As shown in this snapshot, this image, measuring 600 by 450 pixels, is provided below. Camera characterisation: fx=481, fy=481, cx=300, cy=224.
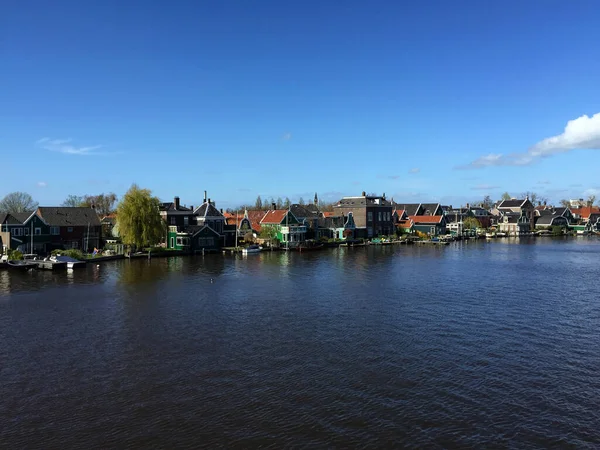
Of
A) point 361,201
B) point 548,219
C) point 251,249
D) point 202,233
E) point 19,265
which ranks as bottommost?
point 19,265

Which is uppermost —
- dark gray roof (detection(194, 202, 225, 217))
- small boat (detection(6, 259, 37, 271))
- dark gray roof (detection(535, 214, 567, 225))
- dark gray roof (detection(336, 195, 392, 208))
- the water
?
dark gray roof (detection(336, 195, 392, 208))

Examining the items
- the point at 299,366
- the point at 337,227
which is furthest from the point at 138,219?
the point at 299,366

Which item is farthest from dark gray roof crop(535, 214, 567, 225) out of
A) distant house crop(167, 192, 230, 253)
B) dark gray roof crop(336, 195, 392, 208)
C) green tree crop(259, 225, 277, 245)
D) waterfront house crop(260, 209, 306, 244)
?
distant house crop(167, 192, 230, 253)

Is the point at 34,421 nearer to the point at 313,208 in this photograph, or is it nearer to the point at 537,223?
the point at 313,208

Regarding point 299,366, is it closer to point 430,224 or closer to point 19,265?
point 19,265

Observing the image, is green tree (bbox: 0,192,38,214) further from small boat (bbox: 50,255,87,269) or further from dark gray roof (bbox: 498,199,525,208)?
dark gray roof (bbox: 498,199,525,208)

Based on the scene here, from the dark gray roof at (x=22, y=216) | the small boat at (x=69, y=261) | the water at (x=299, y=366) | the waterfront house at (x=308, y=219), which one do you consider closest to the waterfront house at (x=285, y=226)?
the waterfront house at (x=308, y=219)

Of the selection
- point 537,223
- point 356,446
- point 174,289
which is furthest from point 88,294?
point 537,223
